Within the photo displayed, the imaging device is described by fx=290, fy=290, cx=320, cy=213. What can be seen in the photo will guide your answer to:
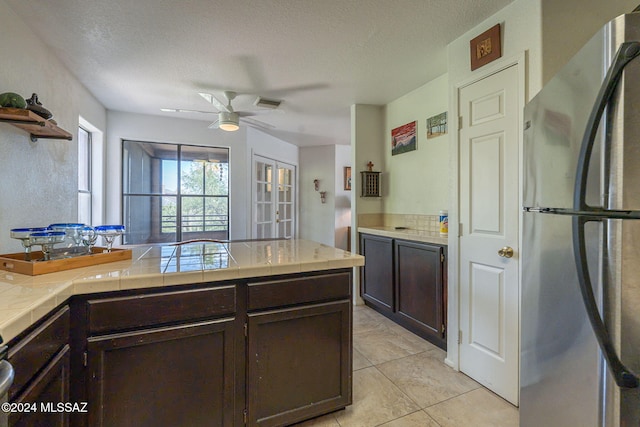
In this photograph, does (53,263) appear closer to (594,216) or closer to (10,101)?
(10,101)

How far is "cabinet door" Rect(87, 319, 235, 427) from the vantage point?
1153 mm

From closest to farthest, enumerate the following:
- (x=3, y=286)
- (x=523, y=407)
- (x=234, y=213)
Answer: (x=3, y=286), (x=523, y=407), (x=234, y=213)

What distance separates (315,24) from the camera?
1.97 metres

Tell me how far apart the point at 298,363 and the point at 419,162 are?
92.3 inches

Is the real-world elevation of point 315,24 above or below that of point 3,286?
above

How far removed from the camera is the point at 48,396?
97 centimetres

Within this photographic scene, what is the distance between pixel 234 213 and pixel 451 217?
332cm

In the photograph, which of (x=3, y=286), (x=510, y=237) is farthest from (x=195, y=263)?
(x=510, y=237)

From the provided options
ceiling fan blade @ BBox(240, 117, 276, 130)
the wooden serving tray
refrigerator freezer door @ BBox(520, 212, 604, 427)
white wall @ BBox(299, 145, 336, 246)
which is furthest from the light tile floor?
white wall @ BBox(299, 145, 336, 246)

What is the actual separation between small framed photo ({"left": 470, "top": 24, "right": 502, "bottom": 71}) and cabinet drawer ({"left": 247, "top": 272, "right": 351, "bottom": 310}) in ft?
5.38

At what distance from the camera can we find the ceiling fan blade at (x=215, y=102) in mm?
2877

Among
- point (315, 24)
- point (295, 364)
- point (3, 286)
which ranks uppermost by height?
point (315, 24)

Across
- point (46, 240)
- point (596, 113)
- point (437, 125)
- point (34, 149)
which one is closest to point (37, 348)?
point (46, 240)

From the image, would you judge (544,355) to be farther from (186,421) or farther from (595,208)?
(186,421)
